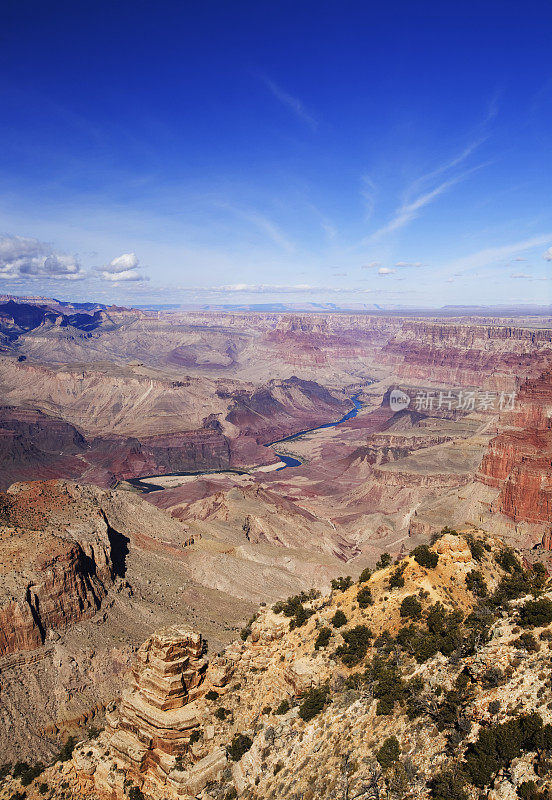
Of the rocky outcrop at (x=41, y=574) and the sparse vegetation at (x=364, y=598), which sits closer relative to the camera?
the sparse vegetation at (x=364, y=598)

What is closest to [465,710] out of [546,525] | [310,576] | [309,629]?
[309,629]

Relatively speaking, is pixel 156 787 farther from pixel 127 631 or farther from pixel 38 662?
pixel 127 631

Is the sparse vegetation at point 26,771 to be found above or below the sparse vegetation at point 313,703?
below

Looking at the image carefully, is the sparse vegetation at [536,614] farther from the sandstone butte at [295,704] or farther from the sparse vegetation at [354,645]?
the sparse vegetation at [354,645]

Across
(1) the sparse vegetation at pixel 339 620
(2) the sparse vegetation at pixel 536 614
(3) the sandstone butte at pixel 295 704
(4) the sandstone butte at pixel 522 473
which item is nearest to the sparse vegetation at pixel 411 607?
(3) the sandstone butte at pixel 295 704

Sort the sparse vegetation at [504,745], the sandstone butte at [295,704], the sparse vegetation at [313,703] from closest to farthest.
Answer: the sparse vegetation at [504,745]
the sandstone butte at [295,704]
the sparse vegetation at [313,703]

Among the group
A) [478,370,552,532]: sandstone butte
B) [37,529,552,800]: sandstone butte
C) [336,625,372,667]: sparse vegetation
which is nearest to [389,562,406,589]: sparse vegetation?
[37,529,552,800]: sandstone butte

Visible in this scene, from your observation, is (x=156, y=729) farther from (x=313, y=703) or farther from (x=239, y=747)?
(x=313, y=703)

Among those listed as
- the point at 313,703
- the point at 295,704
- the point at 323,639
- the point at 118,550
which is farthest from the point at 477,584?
the point at 118,550

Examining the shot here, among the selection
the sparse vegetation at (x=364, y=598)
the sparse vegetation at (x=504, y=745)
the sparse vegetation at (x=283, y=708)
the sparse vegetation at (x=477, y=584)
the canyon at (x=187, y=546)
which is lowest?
the canyon at (x=187, y=546)
